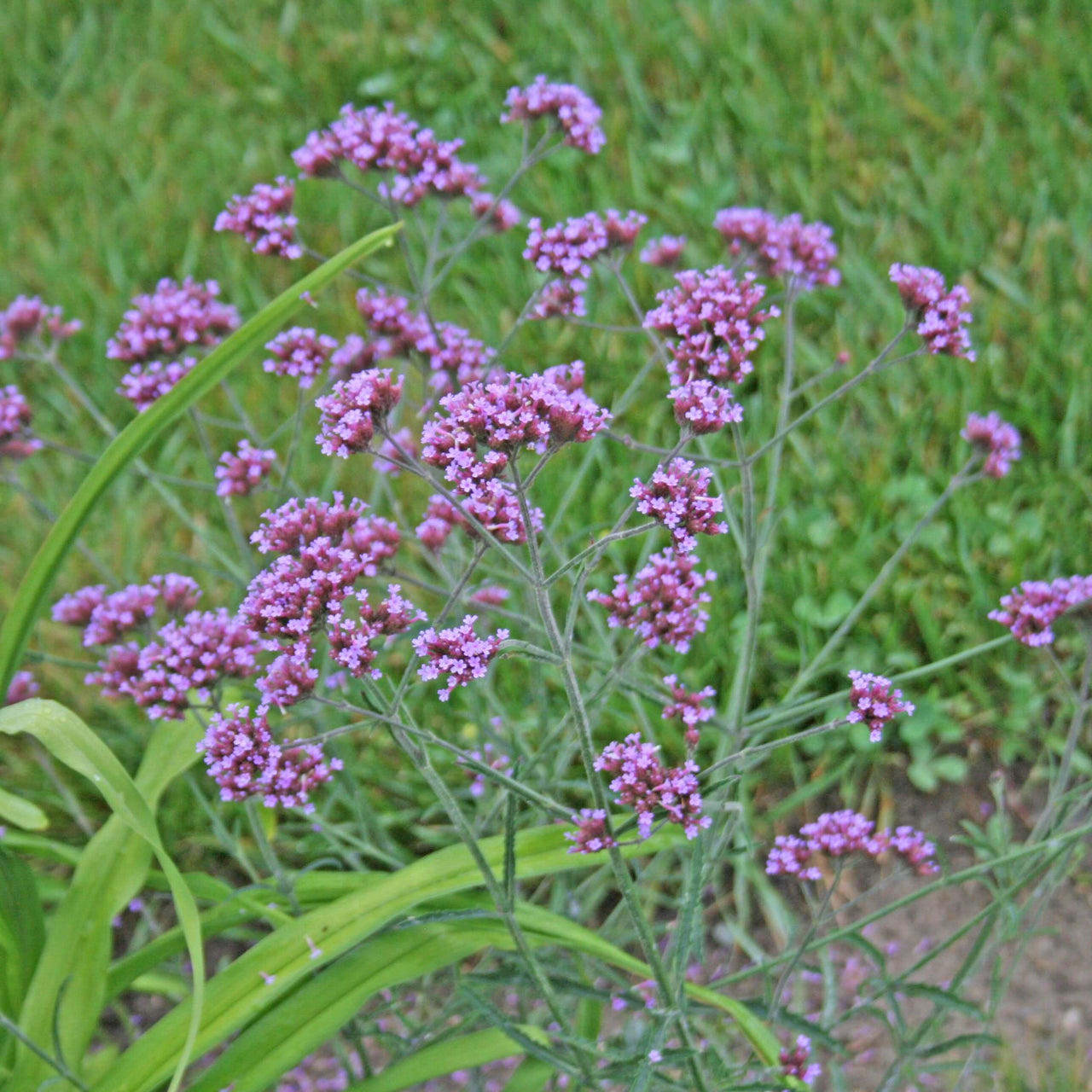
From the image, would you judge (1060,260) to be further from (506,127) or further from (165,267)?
(165,267)

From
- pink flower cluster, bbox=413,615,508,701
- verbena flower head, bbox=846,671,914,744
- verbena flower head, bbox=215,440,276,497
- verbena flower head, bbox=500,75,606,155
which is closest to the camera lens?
pink flower cluster, bbox=413,615,508,701

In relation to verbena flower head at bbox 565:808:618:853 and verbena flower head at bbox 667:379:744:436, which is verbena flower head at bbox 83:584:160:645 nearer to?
verbena flower head at bbox 565:808:618:853

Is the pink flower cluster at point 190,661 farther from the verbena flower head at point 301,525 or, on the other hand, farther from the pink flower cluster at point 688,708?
the pink flower cluster at point 688,708

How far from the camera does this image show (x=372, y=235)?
7.34ft

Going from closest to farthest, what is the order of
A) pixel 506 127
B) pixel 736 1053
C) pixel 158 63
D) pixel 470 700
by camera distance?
pixel 470 700, pixel 736 1053, pixel 506 127, pixel 158 63

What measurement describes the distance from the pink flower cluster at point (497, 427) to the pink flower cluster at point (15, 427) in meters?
1.23

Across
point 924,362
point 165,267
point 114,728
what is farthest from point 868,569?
point 165,267

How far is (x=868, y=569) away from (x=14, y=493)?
2.47 m

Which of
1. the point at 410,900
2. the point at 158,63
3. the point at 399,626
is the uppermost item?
the point at 158,63

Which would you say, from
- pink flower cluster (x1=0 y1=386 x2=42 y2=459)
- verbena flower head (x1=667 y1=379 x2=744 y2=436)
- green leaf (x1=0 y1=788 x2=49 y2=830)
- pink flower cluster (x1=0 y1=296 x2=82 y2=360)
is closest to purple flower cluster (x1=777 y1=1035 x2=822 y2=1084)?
verbena flower head (x1=667 y1=379 x2=744 y2=436)

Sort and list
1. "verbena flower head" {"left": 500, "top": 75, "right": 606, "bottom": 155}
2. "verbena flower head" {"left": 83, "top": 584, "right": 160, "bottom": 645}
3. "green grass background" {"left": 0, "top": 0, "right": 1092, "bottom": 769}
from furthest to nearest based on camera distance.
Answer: "green grass background" {"left": 0, "top": 0, "right": 1092, "bottom": 769} < "verbena flower head" {"left": 500, "top": 75, "right": 606, "bottom": 155} < "verbena flower head" {"left": 83, "top": 584, "right": 160, "bottom": 645}

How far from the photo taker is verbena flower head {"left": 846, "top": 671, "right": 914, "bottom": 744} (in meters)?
1.78

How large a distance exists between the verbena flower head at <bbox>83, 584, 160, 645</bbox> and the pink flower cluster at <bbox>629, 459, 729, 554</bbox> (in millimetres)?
994

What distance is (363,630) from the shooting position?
175 centimetres
